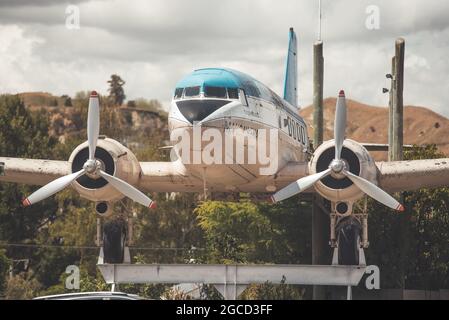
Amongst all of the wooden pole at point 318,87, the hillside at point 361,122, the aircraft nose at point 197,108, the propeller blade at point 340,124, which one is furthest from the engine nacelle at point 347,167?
the hillside at point 361,122

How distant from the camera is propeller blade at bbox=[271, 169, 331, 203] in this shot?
40028 mm

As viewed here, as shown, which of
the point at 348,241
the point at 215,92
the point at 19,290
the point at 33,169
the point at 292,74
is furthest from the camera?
the point at 292,74

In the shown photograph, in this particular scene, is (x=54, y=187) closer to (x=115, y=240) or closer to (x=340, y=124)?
(x=115, y=240)

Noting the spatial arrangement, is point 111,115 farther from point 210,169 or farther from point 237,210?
point 210,169

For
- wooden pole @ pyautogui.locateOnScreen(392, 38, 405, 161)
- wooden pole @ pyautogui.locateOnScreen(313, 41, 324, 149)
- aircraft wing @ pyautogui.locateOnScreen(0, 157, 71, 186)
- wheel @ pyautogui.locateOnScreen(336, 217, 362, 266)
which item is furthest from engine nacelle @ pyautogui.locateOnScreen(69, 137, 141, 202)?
wooden pole @ pyautogui.locateOnScreen(313, 41, 324, 149)

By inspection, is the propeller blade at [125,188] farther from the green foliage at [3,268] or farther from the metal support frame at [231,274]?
the green foliage at [3,268]

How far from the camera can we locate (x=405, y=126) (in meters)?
151

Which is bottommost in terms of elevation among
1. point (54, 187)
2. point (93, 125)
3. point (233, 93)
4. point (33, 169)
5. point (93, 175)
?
point (54, 187)

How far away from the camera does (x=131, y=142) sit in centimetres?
10606

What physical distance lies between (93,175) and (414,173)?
10.7 m

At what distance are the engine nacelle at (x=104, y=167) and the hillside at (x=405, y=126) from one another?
89.8 metres

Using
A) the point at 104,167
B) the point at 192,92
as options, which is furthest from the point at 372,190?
the point at 104,167
